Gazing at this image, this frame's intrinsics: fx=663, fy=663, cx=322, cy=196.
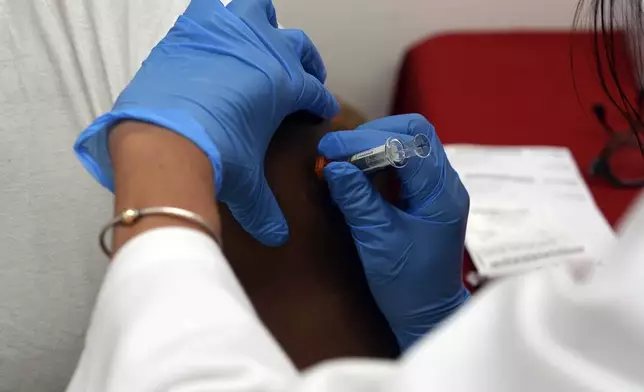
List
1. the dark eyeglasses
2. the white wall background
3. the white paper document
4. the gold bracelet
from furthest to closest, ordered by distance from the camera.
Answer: the white wall background, the dark eyeglasses, the white paper document, the gold bracelet

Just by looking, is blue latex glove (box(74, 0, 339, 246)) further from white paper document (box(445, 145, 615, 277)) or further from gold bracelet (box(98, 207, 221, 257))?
white paper document (box(445, 145, 615, 277))

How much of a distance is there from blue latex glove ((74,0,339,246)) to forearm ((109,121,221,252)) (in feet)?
0.04

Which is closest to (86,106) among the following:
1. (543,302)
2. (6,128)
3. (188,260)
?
(6,128)

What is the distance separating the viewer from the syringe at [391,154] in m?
0.69

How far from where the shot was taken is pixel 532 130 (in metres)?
1.28

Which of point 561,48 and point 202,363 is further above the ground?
point 202,363

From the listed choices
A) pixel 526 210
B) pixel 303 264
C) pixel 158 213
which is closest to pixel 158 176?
→ pixel 158 213

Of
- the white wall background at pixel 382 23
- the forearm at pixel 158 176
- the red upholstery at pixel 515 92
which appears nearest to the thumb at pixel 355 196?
the forearm at pixel 158 176

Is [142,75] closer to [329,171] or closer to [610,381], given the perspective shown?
[329,171]

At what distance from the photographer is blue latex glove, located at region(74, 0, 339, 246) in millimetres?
604

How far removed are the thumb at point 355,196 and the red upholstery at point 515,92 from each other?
558 millimetres

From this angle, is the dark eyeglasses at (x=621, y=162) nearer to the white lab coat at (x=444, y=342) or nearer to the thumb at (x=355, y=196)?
the thumb at (x=355, y=196)

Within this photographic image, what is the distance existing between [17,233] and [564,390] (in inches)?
28.8

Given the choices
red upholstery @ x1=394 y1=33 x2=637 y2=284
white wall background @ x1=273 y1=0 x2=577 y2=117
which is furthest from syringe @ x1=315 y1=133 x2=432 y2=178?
white wall background @ x1=273 y1=0 x2=577 y2=117
